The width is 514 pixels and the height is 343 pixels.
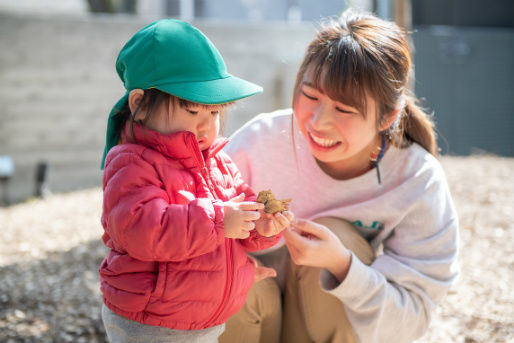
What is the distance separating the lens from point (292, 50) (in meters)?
7.99

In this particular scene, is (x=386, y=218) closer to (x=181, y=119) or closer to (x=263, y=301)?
(x=263, y=301)

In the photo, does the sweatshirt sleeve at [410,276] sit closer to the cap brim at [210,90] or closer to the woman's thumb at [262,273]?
the woman's thumb at [262,273]

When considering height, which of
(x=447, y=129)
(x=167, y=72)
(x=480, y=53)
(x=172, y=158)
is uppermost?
(x=167, y=72)

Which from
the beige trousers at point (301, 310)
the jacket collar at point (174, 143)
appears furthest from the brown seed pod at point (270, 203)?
the beige trousers at point (301, 310)

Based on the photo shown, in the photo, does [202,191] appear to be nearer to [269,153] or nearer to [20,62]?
[269,153]

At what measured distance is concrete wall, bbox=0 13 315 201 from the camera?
21.4 ft

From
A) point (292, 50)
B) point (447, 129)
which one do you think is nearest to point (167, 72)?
point (292, 50)

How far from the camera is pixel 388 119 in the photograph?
212 centimetres

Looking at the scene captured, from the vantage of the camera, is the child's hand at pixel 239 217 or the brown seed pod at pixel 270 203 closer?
the child's hand at pixel 239 217

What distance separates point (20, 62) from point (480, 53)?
7343 millimetres

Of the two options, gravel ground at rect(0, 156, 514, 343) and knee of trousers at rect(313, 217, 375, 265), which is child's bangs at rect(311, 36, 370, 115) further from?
gravel ground at rect(0, 156, 514, 343)

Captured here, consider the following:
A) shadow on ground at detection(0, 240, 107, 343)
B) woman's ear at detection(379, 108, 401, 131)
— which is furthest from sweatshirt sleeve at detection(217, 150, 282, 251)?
shadow on ground at detection(0, 240, 107, 343)

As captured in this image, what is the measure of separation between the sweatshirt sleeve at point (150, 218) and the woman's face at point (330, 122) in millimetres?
666

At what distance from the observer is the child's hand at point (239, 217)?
1.56m
